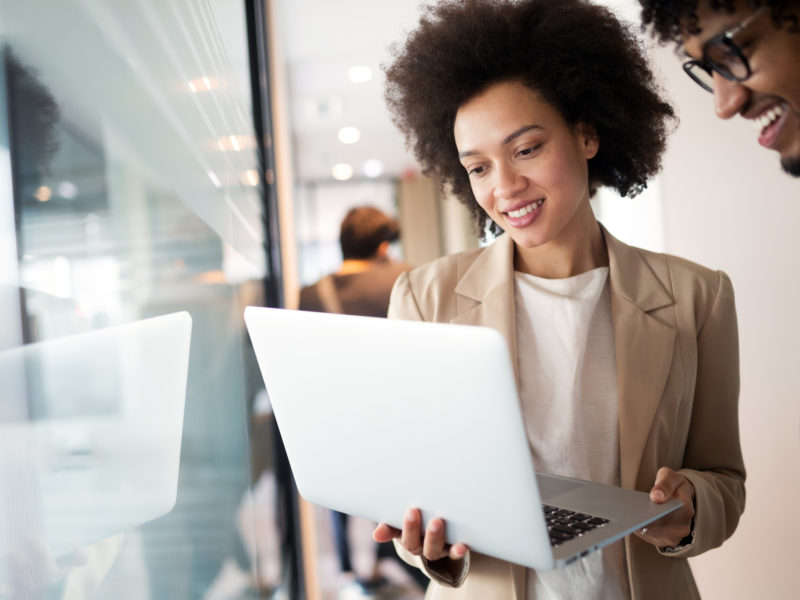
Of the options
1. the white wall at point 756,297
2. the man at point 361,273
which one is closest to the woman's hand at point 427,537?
the white wall at point 756,297

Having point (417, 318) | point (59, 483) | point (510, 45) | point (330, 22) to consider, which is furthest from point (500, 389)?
point (330, 22)

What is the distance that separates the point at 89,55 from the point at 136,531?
583 millimetres

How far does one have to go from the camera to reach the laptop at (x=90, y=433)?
2.02ft

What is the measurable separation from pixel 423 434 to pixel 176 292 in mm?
566

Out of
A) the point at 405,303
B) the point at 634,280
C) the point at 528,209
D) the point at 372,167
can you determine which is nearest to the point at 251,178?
the point at 405,303

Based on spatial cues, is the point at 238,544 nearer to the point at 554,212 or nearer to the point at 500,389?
the point at 554,212

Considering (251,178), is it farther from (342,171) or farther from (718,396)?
(342,171)

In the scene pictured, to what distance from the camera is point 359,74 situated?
5.27 meters

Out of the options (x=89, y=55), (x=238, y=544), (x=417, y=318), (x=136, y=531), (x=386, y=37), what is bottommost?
(x=238, y=544)

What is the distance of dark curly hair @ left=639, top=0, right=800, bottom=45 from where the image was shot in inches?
29.1

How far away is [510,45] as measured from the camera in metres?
1.29

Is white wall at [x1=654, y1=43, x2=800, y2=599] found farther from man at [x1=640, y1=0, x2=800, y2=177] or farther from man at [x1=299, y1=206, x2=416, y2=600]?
man at [x1=299, y1=206, x2=416, y2=600]

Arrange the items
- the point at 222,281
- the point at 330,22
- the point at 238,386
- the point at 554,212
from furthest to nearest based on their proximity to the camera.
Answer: the point at 330,22, the point at 238,386, the point at 222,281, the point at 554,212

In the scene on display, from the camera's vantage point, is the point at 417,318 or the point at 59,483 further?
the point at 417,318
